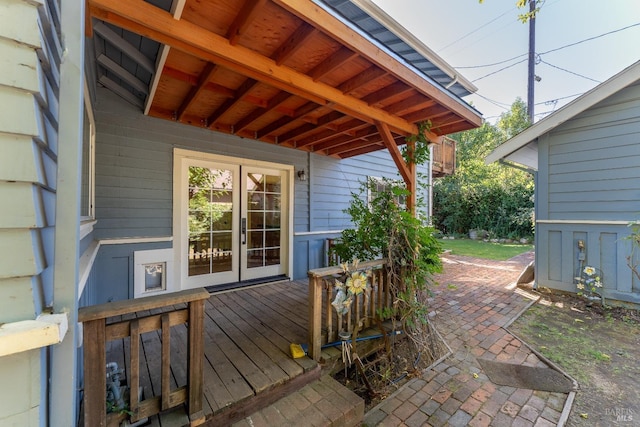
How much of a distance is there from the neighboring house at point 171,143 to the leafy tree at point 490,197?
8275mm

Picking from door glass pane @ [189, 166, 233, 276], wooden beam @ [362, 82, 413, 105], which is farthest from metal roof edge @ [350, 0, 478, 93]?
door glass pane @ [189, 166, 233, 276]

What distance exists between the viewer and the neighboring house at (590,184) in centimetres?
376

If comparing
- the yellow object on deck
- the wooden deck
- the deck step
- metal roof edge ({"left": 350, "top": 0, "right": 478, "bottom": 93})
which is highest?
metal roof edge ({"left": 350, "top": 0, "right": 478, "bottom": 93})

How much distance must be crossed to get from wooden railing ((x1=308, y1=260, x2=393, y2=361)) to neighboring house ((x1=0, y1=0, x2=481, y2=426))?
142cm

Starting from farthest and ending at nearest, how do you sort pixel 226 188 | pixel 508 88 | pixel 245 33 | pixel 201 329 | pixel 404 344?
pixel 508 88
pixel 226 188
pixel 404 344
pixel 245 33
pixel 201 329

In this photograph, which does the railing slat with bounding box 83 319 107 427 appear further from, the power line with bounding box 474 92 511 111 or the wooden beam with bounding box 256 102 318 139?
the power line with bounding box 474 92 511 111

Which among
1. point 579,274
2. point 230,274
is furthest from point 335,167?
point 579,274

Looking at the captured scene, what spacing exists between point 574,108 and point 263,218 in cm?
535

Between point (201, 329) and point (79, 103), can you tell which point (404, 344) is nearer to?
point (201, 329)

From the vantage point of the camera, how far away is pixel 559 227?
4.40 metres

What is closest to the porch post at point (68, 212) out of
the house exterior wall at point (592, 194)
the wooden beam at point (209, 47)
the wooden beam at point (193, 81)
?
the wooden beam at point (209, 47)

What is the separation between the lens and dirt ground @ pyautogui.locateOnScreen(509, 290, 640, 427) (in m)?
1.95

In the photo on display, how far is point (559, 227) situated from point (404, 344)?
3861 millimetres

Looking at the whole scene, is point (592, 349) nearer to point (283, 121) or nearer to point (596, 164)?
point (596, 164)
